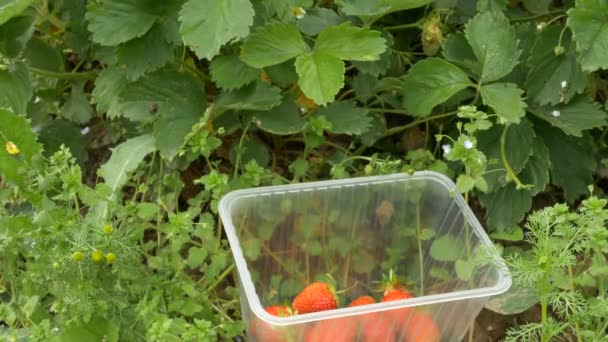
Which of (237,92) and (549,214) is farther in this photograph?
(237,92)

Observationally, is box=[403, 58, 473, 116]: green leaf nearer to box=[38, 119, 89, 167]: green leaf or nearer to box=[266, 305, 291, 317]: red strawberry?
box=[266, 305, 291, 317]: red strawberry

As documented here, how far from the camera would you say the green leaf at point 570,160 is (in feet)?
4.33

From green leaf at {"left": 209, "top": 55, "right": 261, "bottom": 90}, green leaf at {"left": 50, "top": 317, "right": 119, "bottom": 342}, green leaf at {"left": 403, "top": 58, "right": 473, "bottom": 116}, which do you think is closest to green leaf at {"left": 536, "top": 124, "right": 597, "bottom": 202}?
green leaf at {"left": 403, "top": 58, "right": 473, "bottom": 116}

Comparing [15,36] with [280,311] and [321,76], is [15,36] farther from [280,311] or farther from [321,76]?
[280,311]

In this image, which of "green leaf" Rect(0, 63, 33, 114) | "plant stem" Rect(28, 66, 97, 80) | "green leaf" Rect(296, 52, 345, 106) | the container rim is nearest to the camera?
the container rim

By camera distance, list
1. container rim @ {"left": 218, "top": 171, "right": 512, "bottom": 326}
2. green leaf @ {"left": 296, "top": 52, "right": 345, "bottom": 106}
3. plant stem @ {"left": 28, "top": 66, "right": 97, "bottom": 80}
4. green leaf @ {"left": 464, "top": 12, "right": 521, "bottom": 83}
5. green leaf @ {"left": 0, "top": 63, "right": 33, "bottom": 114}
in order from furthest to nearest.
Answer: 1. plant stem @ {"left": 28, "top": 66, "right": 97, "bottom": 80}
2. green leaf @ {"left": 0, "top": 63, "right": 33, "bottom": 114}
3. green leaf @ {"left": 464, "top": 12, "right": 521, "bottom": 83}
4. green leaf @ {"left": 296, "top": 52, "right": 345, "bottom": 106}
5. container rim @ {"left": 218, "top": 171, "right": 512, "bottom": 326}

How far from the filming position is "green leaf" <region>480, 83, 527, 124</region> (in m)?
1.16

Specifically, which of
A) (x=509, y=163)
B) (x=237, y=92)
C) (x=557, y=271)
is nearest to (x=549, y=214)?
(x=557, y=271)

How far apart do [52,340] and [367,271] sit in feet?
1.72

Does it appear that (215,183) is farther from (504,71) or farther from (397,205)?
(504,71)

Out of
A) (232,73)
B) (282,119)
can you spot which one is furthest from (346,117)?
(232,73)

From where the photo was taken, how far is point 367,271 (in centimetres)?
130

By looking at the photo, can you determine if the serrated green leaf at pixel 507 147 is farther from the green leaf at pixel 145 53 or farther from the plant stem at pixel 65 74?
the plant stem at pixel 65 74

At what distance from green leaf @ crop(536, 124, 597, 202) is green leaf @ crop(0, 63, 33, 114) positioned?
90 cm
